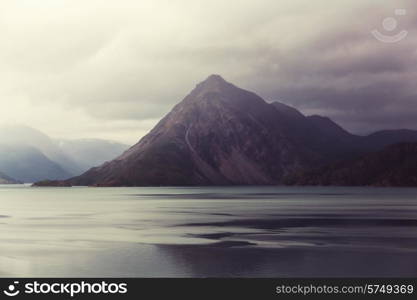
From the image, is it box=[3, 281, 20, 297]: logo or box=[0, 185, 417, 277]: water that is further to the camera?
box=[0, 185, 417, 277]: water

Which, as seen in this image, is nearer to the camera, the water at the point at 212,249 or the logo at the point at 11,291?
the logo at the point at 11,291

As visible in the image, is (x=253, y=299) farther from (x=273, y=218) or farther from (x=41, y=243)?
(x=273, y=218)

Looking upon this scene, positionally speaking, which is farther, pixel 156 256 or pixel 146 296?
pixel 156 256

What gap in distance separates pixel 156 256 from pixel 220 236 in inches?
867

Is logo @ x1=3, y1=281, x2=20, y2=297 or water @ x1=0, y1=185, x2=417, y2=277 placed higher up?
logo @ x1=3, y1=281, x2=20, y2=297

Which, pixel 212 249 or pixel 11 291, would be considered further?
pixel 212 249

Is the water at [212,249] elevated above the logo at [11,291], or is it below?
below

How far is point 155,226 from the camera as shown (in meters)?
105

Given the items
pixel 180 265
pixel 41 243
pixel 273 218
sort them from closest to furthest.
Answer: pixel 180 265 < pixel 41 243 < pixel 273 218

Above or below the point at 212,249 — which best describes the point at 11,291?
above

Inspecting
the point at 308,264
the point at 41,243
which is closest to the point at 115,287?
the point at 308,264

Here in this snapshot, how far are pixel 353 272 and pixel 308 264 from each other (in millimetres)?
5801

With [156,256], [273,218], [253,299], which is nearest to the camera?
[253,299]

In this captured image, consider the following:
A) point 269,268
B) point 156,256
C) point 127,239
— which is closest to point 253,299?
point 269,268
